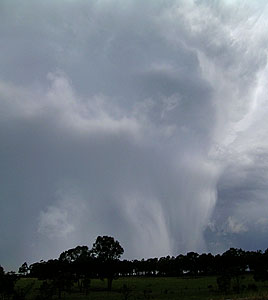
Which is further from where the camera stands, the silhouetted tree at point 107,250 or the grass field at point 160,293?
the silhouetted tree at point 107,250

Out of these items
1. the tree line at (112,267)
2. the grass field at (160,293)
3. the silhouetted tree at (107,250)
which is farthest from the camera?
the silhouetted tree at (107,250)

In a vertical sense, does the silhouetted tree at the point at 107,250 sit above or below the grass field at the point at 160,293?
above

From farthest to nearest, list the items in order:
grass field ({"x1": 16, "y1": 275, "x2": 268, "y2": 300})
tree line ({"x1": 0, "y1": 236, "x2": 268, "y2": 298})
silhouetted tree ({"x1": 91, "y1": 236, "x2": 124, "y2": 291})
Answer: silhouetted tree ({"x1": 91, "y1": 236, "x2": 124, "y2": 291}) → tree line ({"x1": 0, "y1": 236, "x2": 268, "y2": 298}) → grass field ({"x1": 16, "y1": 275, "x2": 268, "y2": 300})

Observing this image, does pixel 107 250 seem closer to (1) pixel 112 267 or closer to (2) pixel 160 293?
(1) pixel 112 267

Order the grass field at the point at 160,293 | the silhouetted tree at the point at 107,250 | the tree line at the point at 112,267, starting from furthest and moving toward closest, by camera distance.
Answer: the silhouetted tree at the point at 107,250
the tree line at the point at 112,267
the grass field at the point at 160,293

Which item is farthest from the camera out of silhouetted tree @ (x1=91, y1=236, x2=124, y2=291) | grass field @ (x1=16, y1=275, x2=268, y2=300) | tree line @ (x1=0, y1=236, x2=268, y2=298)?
silhouetted tree @ (x1=91, y1=236, x2=124, y2=291)

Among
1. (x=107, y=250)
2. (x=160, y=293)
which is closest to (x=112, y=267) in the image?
(x=107, y=250)

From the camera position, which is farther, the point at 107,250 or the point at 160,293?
the point at 107,250

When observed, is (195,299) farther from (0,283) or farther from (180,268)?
(180,268)

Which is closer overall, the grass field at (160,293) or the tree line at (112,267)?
the grass field at (160,293)

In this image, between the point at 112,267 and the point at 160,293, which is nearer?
the point at 160,293

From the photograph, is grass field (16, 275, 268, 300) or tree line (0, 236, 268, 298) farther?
tree line (0, 236, 268, 298)

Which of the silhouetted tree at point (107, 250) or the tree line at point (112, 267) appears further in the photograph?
the silhouetted tree at point (107, 250)

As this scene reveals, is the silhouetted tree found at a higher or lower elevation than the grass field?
higher
